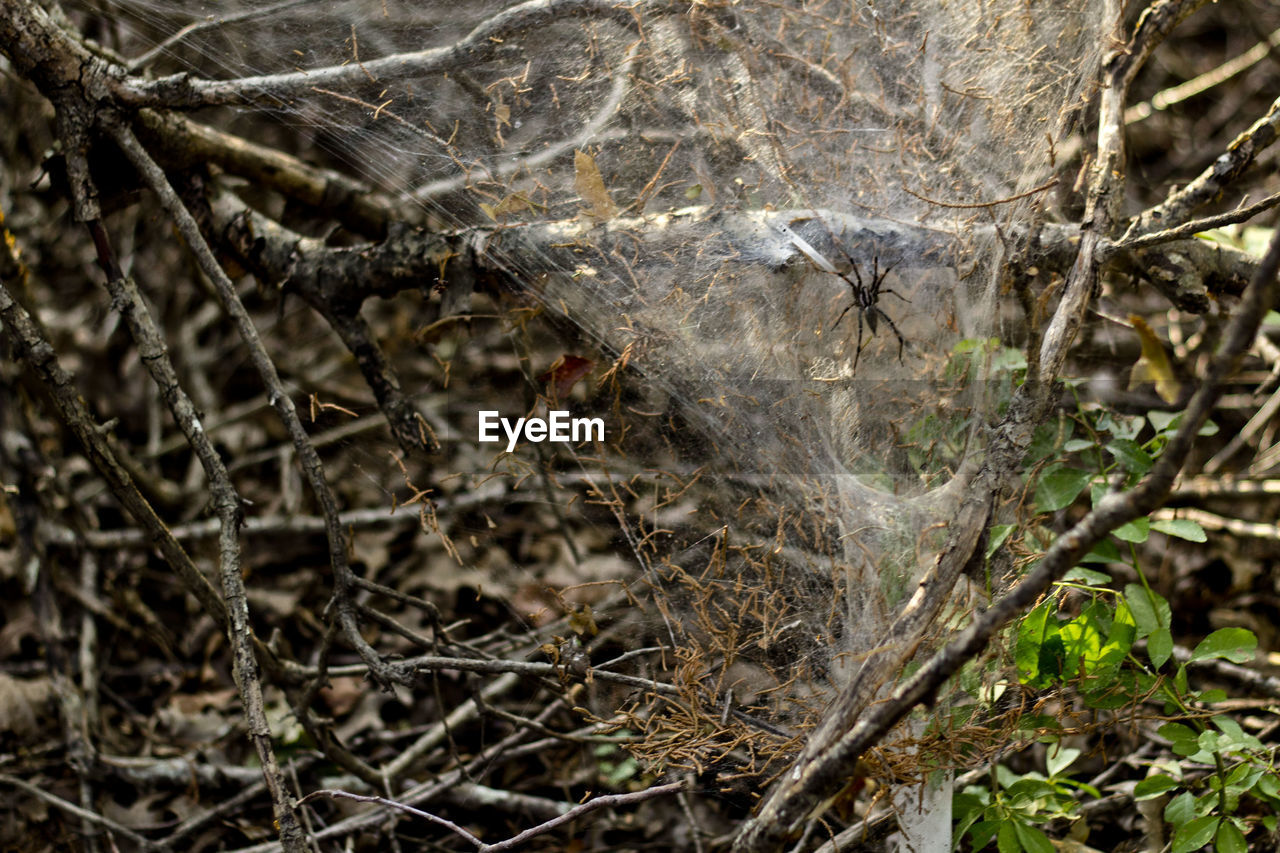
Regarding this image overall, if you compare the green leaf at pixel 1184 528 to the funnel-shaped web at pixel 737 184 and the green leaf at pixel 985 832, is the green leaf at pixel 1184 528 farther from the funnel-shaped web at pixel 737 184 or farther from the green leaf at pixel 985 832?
the green leaf at pixel 985 832

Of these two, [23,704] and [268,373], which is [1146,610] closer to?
[268,373]

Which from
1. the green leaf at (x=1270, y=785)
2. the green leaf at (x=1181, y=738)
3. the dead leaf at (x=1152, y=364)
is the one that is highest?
the dead leaf at (x=1152, y=364)

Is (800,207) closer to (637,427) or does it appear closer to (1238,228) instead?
(637,427)

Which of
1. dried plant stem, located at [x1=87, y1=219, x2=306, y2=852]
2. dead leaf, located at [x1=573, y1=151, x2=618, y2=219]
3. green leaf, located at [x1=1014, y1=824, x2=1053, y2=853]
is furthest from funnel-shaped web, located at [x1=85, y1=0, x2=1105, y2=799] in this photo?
green leaf, located at [x1=1014, y1=824, x2=1053, y2=853]

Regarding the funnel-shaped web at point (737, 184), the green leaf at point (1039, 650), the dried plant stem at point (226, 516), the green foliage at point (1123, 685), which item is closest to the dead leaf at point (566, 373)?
the funnel-shaped web at point (737, 184)

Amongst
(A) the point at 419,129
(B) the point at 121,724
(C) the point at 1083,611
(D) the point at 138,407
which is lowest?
(B) the point at 121,724

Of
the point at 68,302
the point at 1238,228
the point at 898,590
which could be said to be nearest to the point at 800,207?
the point at 898,590

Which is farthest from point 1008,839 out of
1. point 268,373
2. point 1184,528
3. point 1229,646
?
point 268,373

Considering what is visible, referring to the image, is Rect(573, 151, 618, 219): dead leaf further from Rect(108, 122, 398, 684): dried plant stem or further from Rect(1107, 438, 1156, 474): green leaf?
Rect(1107, 438, 1156, 474): green leaf
